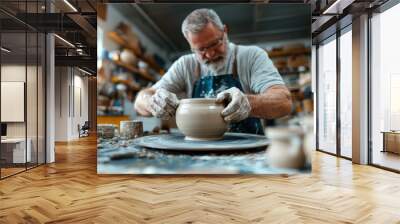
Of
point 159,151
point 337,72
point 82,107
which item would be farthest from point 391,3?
point 82,107

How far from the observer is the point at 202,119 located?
8.71 feet

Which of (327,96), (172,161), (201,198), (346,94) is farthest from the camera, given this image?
(327,96)

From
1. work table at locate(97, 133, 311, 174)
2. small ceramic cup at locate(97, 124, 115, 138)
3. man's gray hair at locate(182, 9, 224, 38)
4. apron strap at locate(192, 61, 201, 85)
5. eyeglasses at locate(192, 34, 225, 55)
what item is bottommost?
work table at locate(97, 133, 311, 174)

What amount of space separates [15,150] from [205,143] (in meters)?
2.25

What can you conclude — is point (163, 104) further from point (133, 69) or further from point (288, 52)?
point (288, 52)

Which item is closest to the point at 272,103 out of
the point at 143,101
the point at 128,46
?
the point at 143,101

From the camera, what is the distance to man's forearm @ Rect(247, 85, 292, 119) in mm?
2805

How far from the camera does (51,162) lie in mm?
4332

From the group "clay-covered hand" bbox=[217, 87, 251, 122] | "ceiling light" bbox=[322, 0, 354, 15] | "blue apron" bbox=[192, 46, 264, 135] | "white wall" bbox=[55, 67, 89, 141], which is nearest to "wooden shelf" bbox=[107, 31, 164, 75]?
"blue apron" bbox=[192, 46, 264, 135]

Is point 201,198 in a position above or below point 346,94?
below

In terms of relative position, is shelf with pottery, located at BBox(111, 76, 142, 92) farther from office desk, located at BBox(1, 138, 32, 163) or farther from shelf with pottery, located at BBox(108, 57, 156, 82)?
office desk, located at BBox(1, 138, 32, 163)

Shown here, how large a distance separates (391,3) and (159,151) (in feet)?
10.0

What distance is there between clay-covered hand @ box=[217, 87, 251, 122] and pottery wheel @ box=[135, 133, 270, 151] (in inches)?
6.5

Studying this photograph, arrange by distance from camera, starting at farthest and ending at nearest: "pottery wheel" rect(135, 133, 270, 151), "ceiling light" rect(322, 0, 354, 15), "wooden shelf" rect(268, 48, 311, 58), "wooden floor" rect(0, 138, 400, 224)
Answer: "ceiling light" rect(322, 0, 354, 15) < "wooden shelf" rect(268, 48, 311, 58) < "pottery wheel" rect(135, 133, 270, 151) < "wooden floor" rect(0, 138, 400, 224)
